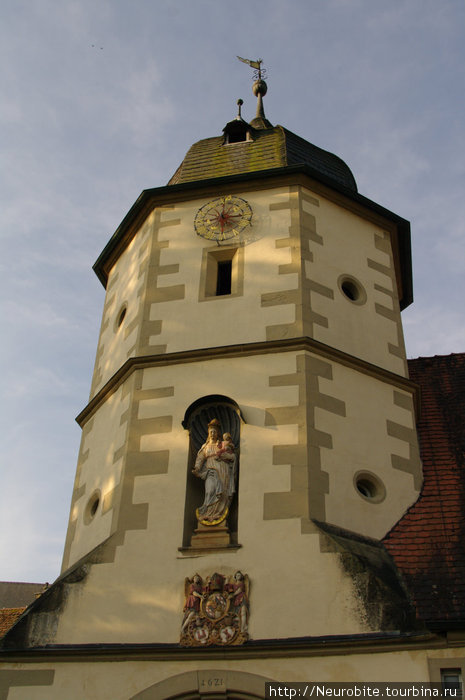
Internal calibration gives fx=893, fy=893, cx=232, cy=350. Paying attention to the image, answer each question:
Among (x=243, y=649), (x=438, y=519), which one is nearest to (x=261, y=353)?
(x=438, y=519)

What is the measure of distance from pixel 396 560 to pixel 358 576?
2.77 feet

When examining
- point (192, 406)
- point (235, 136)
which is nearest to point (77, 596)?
point (192, 406)

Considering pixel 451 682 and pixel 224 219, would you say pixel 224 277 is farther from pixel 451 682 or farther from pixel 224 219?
pixel 451 682

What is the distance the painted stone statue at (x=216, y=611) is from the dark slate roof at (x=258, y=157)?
6.51 meters

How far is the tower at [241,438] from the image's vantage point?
8.87 meters

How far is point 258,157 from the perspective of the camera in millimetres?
13812

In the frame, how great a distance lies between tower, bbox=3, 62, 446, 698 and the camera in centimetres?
887

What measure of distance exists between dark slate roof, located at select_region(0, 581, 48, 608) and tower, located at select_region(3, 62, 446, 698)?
19.8 meters

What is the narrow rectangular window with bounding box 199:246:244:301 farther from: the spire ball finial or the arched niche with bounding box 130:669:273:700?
the spire ball finial

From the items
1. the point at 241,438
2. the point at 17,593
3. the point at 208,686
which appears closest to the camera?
the point at 208,686

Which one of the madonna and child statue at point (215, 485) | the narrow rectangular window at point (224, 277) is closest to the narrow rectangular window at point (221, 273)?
the narrow rectangular window at point (224, 277)

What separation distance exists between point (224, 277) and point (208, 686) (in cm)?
568

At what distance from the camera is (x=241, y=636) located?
8.77 m

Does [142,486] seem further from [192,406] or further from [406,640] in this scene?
[406,640]
